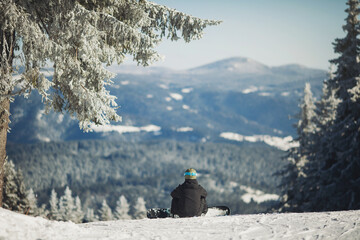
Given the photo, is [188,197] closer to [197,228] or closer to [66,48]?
[197,228]

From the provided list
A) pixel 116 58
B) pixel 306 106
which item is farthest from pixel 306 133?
pixel 116 58

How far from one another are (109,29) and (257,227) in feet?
17.4

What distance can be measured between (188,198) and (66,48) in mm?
4434

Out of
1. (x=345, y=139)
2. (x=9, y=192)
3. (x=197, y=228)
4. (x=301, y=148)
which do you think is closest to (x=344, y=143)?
(x=345, y=139)

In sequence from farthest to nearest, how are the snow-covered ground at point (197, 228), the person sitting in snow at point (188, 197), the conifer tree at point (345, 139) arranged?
the conifer tree at point (345, 139)
the person sitting in snow at point (188, 197)
the snow-covered ground at point (197, 228)

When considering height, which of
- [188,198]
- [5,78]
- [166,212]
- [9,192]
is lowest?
[9,192]

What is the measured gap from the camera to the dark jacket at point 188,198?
309 inches

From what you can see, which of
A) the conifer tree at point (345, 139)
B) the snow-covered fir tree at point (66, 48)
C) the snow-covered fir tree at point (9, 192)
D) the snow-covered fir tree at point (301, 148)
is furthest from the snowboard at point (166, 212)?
the snow-covered fir tree at point (9, 192)

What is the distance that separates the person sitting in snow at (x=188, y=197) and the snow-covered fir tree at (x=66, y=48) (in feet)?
7.50

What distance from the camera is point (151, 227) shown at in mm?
6320

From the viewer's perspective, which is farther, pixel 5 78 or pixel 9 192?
pixel 9 192

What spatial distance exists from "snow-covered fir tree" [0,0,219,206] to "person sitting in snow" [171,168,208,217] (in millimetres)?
2286

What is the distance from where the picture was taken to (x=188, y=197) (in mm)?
7906

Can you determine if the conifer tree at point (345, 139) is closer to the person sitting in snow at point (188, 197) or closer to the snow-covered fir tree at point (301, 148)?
the snow-covered fir tree at point (301, 148)
